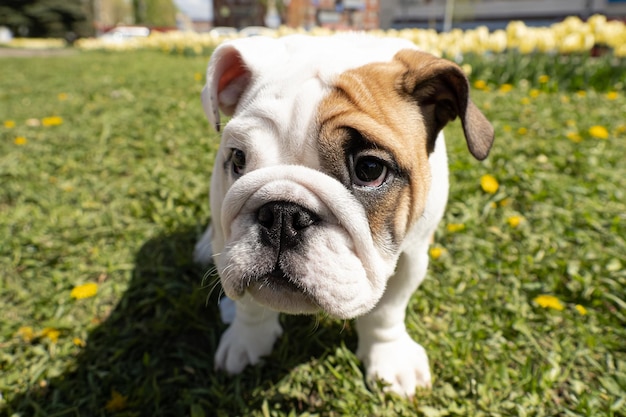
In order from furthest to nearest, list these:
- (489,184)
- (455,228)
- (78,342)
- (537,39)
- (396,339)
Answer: (537,39) → (489,184) → (455,228) → (78,342) → (396,339)

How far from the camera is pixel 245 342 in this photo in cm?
231

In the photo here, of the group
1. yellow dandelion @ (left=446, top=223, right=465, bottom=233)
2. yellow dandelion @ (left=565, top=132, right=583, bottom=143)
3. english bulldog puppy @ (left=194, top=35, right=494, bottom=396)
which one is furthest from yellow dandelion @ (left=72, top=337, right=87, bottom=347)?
yellow dandelion @ (left=565, top=132, right=583, bottom=143)

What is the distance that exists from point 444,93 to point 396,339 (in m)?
1.16

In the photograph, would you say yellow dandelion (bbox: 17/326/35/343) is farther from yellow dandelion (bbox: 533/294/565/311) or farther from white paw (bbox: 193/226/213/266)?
yellow dandelion (bbox: 533/294/565/311)

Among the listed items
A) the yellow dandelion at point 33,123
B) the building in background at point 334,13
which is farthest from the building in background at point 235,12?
the yellow dandelion at point 33,123

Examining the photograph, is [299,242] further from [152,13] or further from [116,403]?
[152,13]

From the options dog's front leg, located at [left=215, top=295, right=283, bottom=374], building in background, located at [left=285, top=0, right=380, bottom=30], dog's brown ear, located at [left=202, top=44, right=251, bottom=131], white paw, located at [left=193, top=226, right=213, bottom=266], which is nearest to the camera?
dog's brown ear, located at [left=202, top=44, right=251, bottom=131]

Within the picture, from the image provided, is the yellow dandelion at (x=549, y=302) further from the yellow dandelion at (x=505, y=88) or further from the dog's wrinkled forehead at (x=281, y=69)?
the yellow dandelion at (x=505, y=88)

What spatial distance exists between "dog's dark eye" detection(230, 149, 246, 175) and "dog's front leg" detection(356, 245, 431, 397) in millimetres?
802

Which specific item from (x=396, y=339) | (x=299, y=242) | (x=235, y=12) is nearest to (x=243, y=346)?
(x=396, y=339)

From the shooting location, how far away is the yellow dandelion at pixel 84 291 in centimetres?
267

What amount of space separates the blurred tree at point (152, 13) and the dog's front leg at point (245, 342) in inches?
2597

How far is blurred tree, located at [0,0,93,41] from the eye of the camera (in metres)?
30.9

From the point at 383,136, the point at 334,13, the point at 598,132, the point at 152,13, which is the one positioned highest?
the point at 152,13
